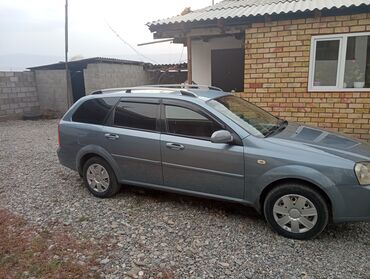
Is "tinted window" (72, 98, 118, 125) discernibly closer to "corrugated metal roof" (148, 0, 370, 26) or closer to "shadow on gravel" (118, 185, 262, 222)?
"shadow on gravel" (118, 185, 262, 222)

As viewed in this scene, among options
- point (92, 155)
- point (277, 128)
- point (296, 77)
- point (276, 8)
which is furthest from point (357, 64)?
point (92, 155)

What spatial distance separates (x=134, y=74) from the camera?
605 inches

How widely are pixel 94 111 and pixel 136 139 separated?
0.93 meters

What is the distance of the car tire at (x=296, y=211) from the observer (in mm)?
3191

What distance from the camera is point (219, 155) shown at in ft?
11.6

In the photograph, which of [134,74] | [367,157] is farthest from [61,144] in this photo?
[134,74]

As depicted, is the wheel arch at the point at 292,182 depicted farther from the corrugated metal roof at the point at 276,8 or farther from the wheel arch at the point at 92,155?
the corrugated metal roof at the point at 276,8

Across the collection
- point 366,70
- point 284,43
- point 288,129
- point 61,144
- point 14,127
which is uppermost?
point 284,43

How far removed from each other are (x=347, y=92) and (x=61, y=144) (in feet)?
18.2

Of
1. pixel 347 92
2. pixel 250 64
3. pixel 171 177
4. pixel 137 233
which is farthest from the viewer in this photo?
pixel 250 64

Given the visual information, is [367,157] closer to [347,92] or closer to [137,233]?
[137,233]

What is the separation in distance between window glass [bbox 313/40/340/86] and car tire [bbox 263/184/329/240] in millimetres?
4032

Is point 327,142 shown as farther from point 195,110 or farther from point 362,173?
point 195,110

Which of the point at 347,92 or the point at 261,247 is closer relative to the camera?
the point at 261,247
